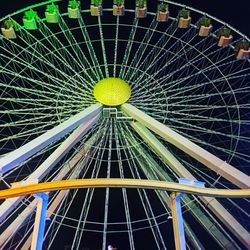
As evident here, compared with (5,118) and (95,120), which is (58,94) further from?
(5,118)

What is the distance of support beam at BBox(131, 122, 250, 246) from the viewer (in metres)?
13.7

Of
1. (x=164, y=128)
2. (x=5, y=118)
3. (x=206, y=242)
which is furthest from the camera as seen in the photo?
(x=5, y=118)

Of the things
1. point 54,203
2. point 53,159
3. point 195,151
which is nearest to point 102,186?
point 195,151

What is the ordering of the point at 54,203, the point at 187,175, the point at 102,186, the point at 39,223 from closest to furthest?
the point at 102,186
the point at 39,223
the point at 187,175
the point at 54,203

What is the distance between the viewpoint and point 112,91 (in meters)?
17.7

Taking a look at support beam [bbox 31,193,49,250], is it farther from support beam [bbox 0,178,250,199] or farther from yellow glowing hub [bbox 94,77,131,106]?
yellow glowing hub [bbox 94,77,131,106]

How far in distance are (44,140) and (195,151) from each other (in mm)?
4777

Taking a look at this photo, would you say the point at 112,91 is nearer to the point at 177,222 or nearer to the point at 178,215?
the point at 178,215

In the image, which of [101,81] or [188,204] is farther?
[101,81]

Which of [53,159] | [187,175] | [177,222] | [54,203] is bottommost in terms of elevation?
[177,222]

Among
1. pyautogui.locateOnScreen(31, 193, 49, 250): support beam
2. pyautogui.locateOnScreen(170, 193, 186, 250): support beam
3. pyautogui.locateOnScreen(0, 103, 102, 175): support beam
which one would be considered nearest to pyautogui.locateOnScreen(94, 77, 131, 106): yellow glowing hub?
pyautogui.locateOnScreen(0, 103, 102, 175): support beam

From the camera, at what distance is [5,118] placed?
2602 cm

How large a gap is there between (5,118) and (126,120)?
11.0 metres

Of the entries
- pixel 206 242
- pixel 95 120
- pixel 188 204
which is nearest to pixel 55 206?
pixel 95 120
